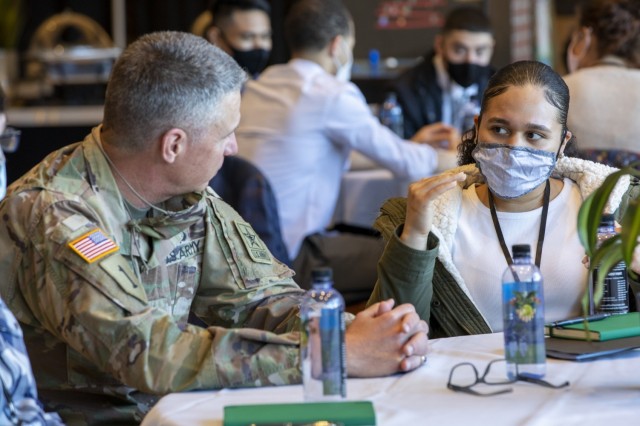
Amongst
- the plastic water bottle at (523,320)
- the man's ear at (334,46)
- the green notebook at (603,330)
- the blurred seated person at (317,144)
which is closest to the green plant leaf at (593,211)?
the plastic water bottle at (523,320)

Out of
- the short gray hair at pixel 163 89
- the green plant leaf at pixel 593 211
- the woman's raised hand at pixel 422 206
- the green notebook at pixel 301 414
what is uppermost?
the short gray hair at pixel 163 89

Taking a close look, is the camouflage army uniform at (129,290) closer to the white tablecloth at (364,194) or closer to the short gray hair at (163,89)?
the short gray hair at (163,89)

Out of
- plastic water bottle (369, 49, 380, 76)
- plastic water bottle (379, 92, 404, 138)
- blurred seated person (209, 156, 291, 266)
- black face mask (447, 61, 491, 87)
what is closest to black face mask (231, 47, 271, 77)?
plastic water bottle (379, 92, 404, 138)

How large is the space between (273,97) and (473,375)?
281 cm

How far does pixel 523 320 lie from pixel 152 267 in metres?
0.70

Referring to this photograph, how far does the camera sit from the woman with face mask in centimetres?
219

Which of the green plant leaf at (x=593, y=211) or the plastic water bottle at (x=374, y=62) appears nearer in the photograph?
the green plant leaf at (x=593, y=211)

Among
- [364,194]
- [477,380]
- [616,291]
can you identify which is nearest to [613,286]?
[616,291]

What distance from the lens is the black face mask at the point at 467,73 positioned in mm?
5230

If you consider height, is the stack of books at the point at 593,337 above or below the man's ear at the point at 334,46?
below

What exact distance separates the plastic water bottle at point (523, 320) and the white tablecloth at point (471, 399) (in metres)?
0.04

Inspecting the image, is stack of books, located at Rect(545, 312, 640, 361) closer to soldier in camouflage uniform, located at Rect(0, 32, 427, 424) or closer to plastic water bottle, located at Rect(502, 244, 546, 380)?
plastic water bottle, located at Rect(502, 244, 546, 380)

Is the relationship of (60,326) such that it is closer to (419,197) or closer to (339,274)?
(419,197)

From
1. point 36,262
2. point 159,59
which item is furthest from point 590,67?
point 36,262
